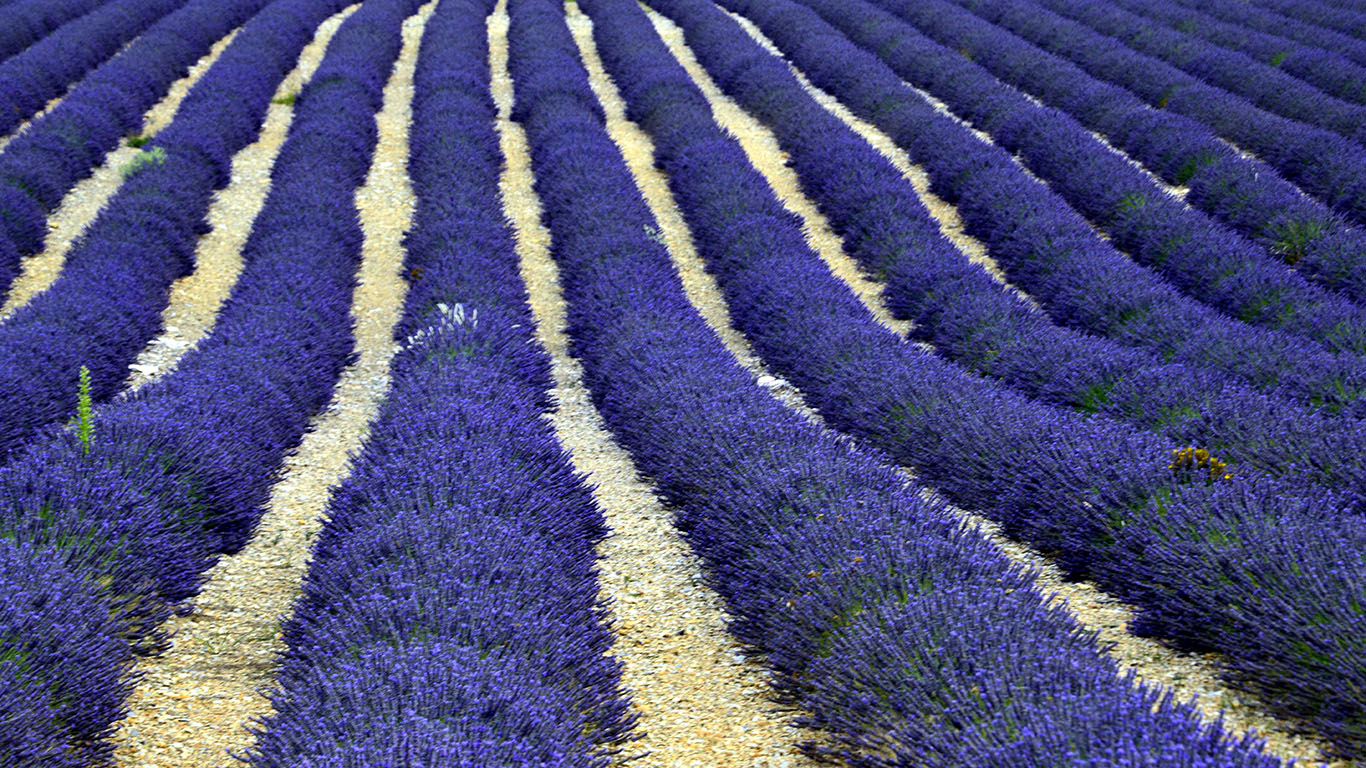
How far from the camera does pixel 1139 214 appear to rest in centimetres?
905

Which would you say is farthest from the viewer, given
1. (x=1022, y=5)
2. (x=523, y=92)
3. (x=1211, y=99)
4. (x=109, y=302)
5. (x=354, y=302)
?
(x=1022, y=5)

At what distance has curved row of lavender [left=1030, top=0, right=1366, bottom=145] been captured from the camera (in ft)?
36.7

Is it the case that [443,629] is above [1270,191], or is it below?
above

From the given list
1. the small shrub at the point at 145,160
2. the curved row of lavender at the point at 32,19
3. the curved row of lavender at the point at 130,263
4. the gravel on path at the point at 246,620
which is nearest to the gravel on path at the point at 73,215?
the small shrub at the point at 145,160

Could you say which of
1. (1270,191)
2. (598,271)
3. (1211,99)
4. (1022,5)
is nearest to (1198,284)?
(1270,191)

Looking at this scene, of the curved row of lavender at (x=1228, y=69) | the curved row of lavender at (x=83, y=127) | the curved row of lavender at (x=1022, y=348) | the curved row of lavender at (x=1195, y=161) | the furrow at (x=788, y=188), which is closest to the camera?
the curved row of lavender at (x=1022, y=348)

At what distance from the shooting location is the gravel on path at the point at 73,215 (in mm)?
8409

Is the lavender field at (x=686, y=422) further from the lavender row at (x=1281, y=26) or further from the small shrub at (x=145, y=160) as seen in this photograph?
the lavender row at (x=1281, y=26)

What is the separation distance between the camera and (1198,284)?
25.6ft

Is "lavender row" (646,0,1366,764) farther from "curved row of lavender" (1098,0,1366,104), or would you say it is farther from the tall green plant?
"curved row of lavender" (1098,0,1366,104)

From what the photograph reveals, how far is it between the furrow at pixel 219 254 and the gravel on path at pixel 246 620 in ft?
3.42

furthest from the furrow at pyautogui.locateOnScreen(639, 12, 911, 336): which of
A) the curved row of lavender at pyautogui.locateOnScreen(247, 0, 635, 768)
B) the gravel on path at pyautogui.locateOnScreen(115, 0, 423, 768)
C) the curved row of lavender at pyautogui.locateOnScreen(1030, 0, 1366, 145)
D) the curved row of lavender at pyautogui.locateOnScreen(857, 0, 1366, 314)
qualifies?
the curved row of lavender at pyautogui.locateOnScreen(1030, 0, 1366, 145)

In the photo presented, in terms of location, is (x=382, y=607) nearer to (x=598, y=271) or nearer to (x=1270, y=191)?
(x=598, y=271)

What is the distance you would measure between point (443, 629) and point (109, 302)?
493 centimetres
